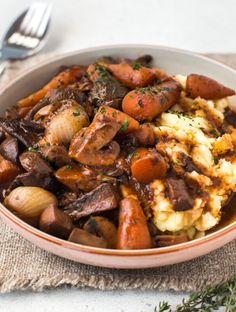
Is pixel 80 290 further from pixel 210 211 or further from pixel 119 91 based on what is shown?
pixel 119 91

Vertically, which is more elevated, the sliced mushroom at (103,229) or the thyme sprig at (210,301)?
the sliced mushroom at (103,229)

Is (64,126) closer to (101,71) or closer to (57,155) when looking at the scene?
(57,155)

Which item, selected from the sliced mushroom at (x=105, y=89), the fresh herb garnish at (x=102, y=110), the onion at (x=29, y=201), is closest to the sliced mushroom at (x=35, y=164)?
the onion at (x=29, y=201)

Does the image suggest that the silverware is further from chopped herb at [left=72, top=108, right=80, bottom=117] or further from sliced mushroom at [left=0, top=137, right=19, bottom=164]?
chopped herb at [left=72, top=108, right=80, bottom=117]

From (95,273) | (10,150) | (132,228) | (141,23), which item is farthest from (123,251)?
(141,23)

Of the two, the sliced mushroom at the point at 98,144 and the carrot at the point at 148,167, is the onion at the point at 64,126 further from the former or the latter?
the carrot at the point at 148,167

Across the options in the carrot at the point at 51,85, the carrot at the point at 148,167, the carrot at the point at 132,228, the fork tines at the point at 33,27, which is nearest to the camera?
the carrot at the point at 132,228

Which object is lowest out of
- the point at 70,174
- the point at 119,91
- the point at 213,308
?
the point at 213,308

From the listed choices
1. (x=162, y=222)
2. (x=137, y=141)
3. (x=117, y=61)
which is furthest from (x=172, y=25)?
(x=162, y=222)
